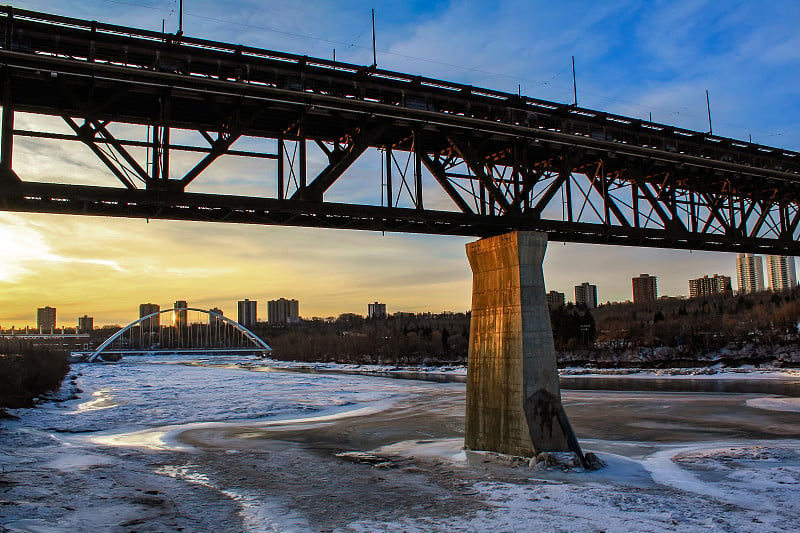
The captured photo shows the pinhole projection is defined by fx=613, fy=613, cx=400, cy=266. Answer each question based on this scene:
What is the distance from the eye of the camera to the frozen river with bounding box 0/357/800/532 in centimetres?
1507

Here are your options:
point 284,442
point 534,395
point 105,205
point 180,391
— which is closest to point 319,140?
point 105,205

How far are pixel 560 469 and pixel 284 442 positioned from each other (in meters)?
14.8

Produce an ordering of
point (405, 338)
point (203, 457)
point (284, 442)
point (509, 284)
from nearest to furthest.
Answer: point (509, 284) < point (203, 457) < point (284, 442) < point (405, 338)

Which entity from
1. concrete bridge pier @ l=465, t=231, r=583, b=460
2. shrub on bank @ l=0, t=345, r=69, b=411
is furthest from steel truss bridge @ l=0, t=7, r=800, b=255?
shrub on bank @ l=0, t=345, r=69, b=411

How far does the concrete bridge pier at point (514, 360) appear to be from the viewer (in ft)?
68.8

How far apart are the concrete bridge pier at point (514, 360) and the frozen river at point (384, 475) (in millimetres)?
1128

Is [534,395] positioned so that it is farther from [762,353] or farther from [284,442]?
[762,353]

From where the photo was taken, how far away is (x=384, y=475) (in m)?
20.9

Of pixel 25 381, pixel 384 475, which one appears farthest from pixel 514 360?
pixel 25 381

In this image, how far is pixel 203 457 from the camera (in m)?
25.6

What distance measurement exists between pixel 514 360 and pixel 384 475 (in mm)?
5952

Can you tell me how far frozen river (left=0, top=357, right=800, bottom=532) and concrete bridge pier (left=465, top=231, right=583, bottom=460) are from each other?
3.70 feet

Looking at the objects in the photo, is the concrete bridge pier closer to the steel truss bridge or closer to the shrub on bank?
the steel truss bridge

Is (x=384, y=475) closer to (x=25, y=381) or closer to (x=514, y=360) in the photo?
(x=514, y=360)
